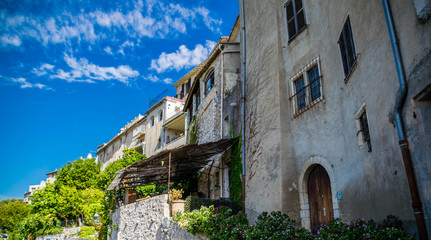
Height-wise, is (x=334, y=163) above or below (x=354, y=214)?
above

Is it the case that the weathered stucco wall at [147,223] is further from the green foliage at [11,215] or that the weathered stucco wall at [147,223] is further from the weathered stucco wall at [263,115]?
the green foliage at [11,215]

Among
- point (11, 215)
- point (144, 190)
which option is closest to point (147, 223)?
point (144, 190)

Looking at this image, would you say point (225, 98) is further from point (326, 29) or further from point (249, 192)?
point (326, 29)

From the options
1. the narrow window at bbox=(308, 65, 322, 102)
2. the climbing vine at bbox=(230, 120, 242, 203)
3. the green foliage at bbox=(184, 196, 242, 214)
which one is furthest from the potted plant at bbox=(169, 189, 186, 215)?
the narrow window at bbox=(308, 65, 322, 102)

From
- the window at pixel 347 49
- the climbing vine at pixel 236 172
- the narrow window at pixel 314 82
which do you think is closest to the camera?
the window at pixel 347 49

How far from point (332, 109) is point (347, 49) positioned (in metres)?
1.65

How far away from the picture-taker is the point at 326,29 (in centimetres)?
901

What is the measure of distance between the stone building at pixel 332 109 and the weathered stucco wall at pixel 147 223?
10.2 ft

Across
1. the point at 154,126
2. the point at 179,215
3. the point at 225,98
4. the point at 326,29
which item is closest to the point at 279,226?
the point at 179,215

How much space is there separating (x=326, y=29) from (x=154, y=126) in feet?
75.3

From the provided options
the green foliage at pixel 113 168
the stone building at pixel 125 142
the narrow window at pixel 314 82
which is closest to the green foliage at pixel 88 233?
the green foliage at pixel 113 168

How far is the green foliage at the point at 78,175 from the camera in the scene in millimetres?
32188

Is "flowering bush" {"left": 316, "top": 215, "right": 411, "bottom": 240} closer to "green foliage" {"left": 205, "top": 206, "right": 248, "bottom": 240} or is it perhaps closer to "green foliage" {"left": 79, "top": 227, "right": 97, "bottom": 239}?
"green foliage" {"left": 205, "top": 206, "right": 248, "bottom": 240}

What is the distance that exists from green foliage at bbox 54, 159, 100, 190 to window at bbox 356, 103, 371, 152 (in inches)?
1183
